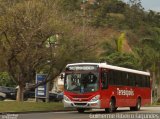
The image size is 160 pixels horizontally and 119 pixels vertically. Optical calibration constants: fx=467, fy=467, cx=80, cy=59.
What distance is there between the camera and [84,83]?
2811cm

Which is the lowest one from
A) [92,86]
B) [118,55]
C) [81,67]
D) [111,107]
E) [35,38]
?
[111,107]

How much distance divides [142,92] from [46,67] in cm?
797

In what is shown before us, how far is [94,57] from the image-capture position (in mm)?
37562

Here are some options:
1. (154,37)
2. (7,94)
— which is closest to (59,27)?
(7,94)

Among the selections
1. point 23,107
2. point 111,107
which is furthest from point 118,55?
point 23,107

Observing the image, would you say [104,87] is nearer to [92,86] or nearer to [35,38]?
[92,86]

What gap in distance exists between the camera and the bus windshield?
28062 mm

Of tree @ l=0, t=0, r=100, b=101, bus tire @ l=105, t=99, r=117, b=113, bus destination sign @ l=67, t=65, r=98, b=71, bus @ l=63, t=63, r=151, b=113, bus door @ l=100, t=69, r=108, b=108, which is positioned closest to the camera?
bus @ l=63, t=63, r=151, b=113

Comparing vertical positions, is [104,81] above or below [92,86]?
above

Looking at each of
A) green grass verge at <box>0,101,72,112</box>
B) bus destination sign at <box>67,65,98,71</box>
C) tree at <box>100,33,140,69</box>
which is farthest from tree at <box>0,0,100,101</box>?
tree at <box>100,33,140,69</box>

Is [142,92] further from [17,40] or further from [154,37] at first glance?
[154,37]

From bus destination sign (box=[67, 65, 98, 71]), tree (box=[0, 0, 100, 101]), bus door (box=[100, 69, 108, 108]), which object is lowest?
bus door (box=[100, 69, 108, 108])

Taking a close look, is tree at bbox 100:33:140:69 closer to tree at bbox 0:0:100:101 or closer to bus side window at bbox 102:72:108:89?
tree at bbox 0:0:100:101

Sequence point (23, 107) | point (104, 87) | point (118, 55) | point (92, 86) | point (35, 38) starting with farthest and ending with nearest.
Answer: point (118, 55) → point (35, 38) → point (23, 107) → point (104, 87) → point (92, 86)
